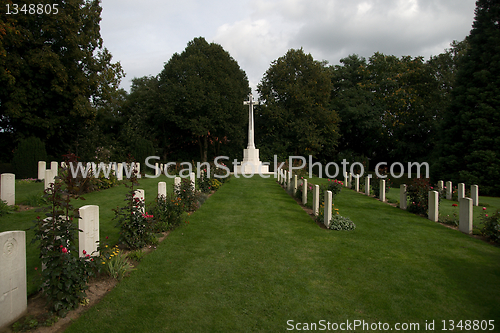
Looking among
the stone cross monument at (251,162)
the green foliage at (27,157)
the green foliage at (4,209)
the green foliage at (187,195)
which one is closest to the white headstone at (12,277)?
Answer: the green foliage at (187,195)

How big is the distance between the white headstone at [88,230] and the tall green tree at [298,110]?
24.4 metres

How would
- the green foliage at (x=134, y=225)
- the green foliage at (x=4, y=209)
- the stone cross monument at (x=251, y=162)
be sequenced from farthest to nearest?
the stone cross monument at (x=251, y=162)
the green foliage at (x=4, y=209)
the green foliage at (x=134, y=225)

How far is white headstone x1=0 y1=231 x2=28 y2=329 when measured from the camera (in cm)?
287

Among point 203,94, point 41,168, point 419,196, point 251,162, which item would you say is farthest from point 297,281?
point 203,94

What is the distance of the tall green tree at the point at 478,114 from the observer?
16625mm

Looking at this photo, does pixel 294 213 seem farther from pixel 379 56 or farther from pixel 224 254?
pixel 379 56

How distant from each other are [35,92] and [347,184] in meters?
18.8

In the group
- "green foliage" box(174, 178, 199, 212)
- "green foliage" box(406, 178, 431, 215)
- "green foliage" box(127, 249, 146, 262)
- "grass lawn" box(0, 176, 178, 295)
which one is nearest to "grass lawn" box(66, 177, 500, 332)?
"green foliage" box(127, 249, 146, 262)

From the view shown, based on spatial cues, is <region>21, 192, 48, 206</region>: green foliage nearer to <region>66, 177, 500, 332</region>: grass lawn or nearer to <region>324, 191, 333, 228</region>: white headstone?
<region>66, 177, 500, 332</region>: grass lawn

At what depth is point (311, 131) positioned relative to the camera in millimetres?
28328

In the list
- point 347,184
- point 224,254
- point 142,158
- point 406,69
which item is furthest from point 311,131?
point 224,254

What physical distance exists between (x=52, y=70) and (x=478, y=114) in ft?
81.5

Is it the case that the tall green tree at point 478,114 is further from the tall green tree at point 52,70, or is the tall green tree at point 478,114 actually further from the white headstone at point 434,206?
the tall green tree at point 52,70

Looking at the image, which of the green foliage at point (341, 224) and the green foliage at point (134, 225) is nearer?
the green foliage at point (134, 225)
